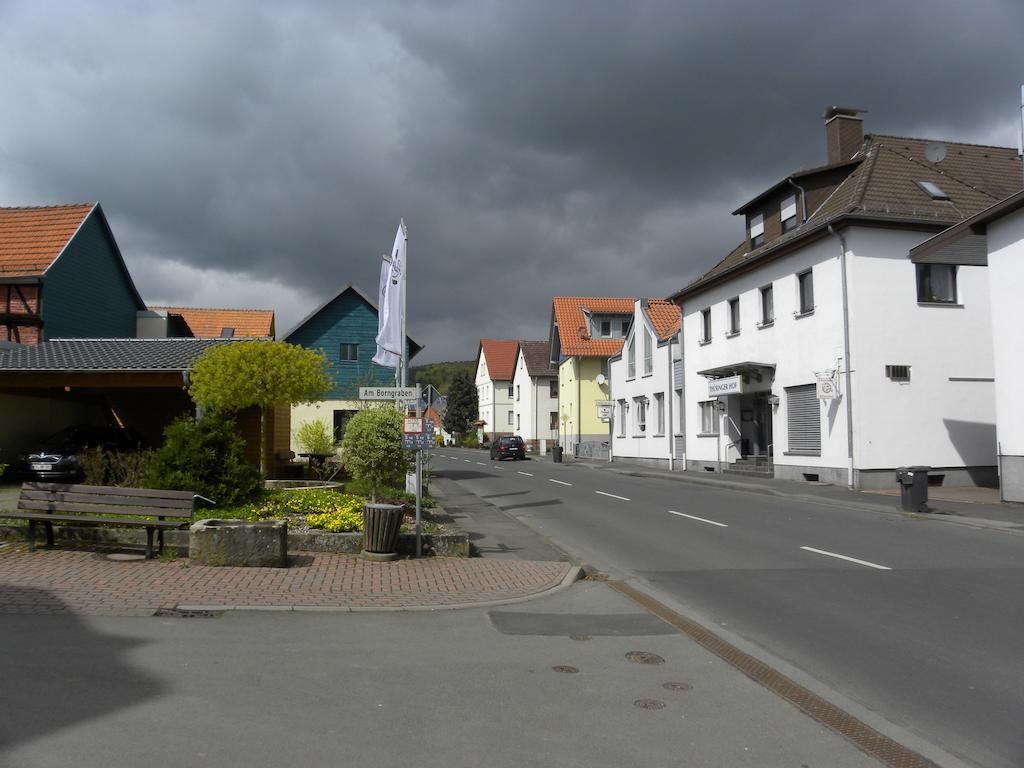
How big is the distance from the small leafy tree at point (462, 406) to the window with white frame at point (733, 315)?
66.2m

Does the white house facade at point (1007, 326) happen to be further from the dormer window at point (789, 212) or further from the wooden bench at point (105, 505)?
the wooden bench at point (105, 505)

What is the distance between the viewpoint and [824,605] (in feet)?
27.0

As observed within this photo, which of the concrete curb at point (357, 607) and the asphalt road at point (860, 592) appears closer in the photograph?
the asphalt road at point (860, 592)

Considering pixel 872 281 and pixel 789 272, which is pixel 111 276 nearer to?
pixel 789 272

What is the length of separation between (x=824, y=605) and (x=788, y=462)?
18.7 m

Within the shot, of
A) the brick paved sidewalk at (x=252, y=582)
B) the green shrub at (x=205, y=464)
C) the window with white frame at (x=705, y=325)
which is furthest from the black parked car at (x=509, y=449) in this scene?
the brick paved sidewalk at (x=252, y=582)

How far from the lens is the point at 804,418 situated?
25328 mm

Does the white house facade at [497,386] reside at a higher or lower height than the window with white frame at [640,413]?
higher

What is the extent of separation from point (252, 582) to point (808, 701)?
584 centimetres

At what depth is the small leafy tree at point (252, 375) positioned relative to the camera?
55.2 ft

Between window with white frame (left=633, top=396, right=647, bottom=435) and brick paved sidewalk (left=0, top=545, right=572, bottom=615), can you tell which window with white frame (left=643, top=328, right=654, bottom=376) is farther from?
brick paved sidewalk (left=0, top=545, right=572, bottom=615)

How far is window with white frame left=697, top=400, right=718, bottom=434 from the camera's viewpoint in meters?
32.1

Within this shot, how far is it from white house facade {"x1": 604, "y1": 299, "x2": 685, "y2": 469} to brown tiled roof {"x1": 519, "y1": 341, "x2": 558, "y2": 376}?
19.9m

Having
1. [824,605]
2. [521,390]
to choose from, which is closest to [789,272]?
[824,605]
